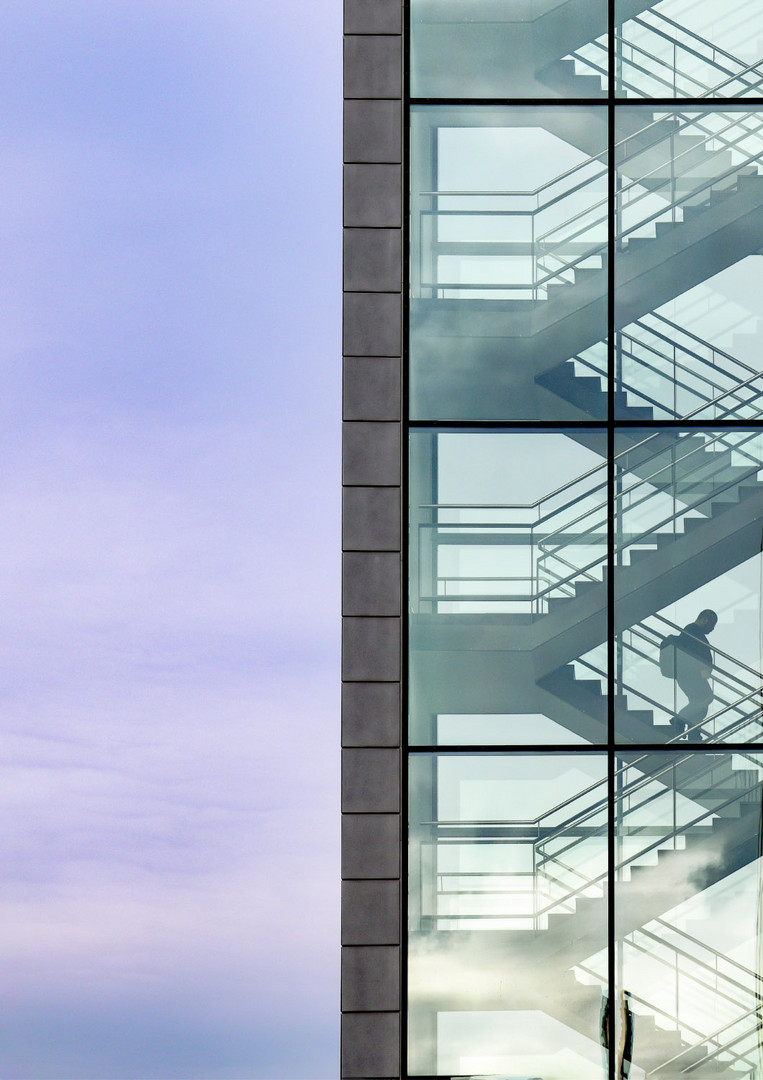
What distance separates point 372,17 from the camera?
1174 centimetres

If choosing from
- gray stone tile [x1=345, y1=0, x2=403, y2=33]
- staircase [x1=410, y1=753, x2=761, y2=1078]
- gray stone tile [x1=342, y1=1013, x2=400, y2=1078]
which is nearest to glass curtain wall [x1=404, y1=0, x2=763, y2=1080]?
staircase [x1=410, y1=753, x2=761, y2=1078]

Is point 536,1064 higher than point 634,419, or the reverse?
point 634,419

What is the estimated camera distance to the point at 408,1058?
35.8 feet

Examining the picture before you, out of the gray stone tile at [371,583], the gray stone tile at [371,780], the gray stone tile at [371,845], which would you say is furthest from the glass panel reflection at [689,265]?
the gray stone tile at [371,845]

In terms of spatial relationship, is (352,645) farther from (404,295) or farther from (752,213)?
(752,213)

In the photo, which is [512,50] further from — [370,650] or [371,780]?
[371,780]

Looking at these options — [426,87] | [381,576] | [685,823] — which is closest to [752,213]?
[426,87]

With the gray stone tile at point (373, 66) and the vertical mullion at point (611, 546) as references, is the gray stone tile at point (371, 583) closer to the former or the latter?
the vertical mullion at point (611, 546)

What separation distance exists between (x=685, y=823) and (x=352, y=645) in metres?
3.51

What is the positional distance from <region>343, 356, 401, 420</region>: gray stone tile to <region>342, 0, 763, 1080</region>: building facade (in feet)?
0.08

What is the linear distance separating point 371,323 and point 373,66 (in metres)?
2.58

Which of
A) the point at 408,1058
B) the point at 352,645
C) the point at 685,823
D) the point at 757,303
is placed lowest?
the point at 408,1058

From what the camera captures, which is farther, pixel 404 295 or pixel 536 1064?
pixel 404 295

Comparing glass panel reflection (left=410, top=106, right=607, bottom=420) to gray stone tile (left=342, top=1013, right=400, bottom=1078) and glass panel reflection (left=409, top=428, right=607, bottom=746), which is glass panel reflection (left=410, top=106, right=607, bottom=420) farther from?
gray stone tile (left=342, top=1013, right=400, bottom=1078)
